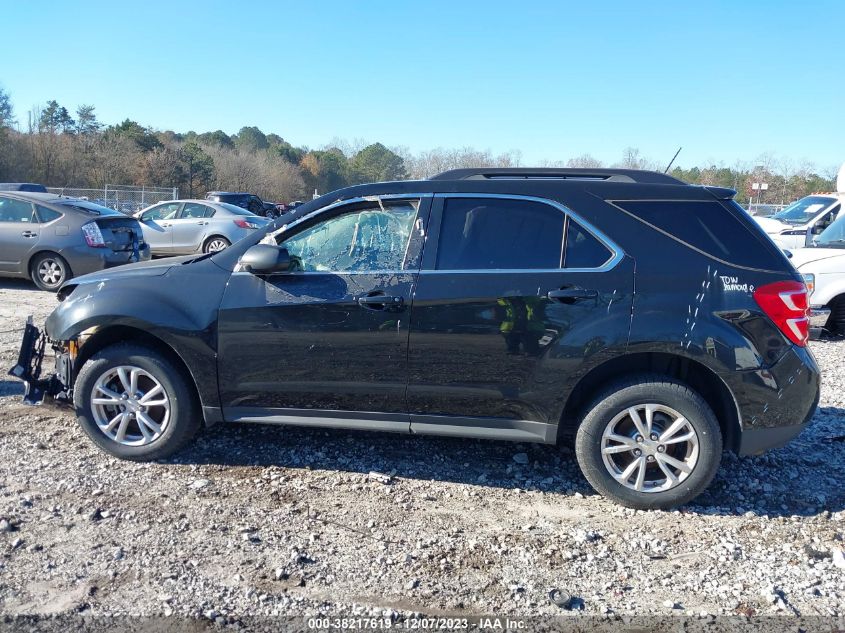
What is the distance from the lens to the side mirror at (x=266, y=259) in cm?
416

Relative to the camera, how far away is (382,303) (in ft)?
13.5

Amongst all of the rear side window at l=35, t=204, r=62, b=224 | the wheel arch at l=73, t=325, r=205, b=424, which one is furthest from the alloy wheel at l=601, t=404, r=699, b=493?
the rear side window at l=35, t=204, r=62, b=224

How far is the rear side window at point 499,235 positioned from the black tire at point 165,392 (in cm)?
187

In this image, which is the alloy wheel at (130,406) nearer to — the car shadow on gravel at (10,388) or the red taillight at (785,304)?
the car shadow on gravel at (10,388)

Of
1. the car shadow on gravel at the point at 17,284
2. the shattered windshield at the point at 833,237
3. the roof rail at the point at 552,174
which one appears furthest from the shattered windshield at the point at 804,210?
the car shadow on gravel at the point at 17,284

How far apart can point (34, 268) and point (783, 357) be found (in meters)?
11.0

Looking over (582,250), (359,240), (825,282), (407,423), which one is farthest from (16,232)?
(825,282)

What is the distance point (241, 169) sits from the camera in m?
49.8

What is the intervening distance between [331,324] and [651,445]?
2.05 meters

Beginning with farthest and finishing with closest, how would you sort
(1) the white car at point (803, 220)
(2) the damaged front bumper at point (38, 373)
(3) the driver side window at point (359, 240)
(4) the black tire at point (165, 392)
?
→ (1) the white car at point (803, 220), (2) the damaged front bumper at point (38, 373), (4) the black tire at point (165, 392), (3) the driver side window at point (359, 240)

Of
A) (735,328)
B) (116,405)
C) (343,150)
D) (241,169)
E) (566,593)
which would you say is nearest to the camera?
(566,593)

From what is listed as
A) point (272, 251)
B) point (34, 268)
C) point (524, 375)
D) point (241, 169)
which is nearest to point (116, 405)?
point (272, 251)

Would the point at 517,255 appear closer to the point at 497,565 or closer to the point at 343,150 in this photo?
the point at 497,565

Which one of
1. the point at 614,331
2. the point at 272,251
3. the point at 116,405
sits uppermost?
the point at 272,251
